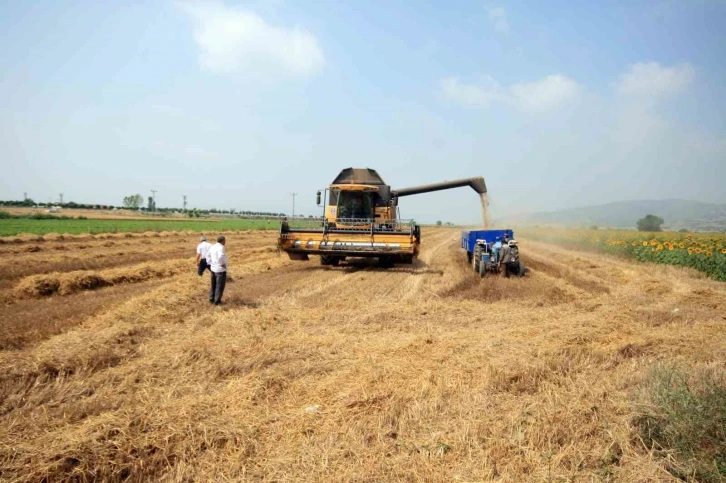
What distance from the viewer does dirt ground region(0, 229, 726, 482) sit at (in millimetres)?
3584

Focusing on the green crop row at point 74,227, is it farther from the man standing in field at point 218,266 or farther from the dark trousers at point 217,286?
the man standing in field at point 218,266

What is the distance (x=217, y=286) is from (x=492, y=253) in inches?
360

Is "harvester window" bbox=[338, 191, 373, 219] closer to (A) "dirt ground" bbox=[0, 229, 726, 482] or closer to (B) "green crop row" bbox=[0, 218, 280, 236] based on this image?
(A) "dirt ground" bbox=[0, 229, 726, 482]

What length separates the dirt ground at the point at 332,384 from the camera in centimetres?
358

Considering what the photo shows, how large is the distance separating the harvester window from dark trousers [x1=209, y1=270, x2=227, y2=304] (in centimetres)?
790

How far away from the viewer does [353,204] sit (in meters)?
17.0

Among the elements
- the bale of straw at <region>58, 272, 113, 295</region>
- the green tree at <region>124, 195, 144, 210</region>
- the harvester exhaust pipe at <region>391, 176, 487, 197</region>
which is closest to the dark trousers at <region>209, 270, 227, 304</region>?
the bale of straw at <region>58, 272, 113, 295</region>

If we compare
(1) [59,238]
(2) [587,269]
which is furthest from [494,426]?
(1) [59,238]

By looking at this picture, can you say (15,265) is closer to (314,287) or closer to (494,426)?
(314,287)

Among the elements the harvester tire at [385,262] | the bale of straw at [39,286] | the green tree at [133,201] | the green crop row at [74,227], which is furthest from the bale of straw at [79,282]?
the green tree at [133,201]

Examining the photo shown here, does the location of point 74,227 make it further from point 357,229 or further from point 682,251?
point 682,251

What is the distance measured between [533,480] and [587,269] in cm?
1676

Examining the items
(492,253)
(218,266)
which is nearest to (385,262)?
(492,253)

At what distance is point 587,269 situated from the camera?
60.3 ft
